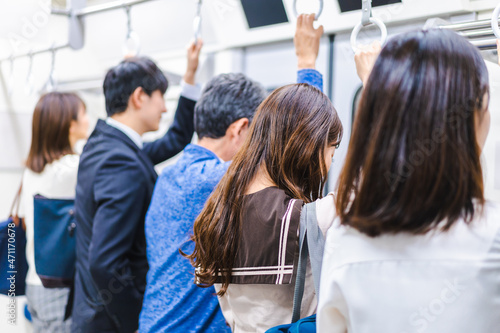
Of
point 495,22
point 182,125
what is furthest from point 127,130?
point 495,22

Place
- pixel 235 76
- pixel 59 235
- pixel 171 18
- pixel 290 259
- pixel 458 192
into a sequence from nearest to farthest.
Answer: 1. pixel 458 192
2. pixel 290 259
3. pixel 235 76
4. pixel 59 235
5. pixel 171 18

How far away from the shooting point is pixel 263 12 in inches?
64.1

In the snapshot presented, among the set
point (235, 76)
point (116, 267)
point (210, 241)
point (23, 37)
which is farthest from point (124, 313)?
point (23, 37)

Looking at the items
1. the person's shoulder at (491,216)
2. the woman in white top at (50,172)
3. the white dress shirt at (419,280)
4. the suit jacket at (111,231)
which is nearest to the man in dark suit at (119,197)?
the suit jacket at (111,231)

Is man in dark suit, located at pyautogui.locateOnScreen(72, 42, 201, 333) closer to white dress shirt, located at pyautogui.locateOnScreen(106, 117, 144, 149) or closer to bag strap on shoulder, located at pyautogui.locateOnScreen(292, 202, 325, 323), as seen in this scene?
white dress shirt, located at pyautogui.locateOnScreen(106, 117, 144, 149)

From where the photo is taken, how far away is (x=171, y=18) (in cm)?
208

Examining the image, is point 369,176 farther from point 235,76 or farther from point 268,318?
point 235,76

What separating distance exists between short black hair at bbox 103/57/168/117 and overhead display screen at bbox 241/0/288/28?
0.37m

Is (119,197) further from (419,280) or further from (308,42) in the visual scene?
(419,280)

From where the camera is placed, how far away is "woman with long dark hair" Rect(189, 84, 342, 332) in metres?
0.94

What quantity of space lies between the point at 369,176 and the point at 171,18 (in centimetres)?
164

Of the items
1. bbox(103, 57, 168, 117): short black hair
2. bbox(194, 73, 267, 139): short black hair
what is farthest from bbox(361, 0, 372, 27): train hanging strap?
bbox(103, 57, 168, 117): short black hair

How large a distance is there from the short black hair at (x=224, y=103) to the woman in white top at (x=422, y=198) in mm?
660

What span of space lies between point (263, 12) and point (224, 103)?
473mm
